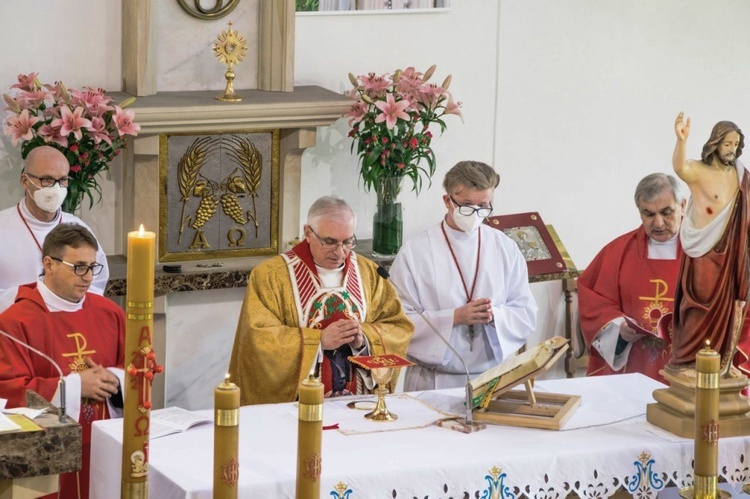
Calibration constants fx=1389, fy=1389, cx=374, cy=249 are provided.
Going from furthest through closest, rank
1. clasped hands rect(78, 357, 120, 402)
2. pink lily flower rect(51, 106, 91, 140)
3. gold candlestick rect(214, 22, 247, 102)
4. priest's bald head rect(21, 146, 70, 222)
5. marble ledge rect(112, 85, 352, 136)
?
gold candlestick rect(214, 22, 247, 102) → marble ledge rect(112, 85, 352, 136) → pink lily flower rect(51, 106, 91, 140) → priest's bald head rect(21, 146, 70, 222) → clasped hands rect(78, 357, 120, 402)

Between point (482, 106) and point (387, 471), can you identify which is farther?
point (482, 106)

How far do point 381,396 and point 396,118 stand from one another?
8.67ft

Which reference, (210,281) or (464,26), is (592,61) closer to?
(464,26)

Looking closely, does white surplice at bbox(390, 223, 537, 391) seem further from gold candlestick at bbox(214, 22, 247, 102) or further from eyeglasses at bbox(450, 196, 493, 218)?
gold candlestick at bbox(214, 22, 247, 102)

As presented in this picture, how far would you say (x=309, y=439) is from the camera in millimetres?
3596

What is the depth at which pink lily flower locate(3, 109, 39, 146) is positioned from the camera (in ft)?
22.6

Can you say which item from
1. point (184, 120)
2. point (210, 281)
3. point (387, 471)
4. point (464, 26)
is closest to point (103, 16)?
point (184, 120)

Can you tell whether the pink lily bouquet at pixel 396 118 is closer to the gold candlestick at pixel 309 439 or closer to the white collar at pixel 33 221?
the white collar at pixel 33 221

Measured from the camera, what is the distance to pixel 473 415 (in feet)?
17.8

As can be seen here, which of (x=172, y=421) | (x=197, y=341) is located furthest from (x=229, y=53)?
(x=172, y=421)

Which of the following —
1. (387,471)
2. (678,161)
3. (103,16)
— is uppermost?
(103,16)

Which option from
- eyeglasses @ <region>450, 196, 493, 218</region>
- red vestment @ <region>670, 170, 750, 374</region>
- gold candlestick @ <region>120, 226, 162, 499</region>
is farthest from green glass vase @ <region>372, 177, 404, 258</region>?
gold candlestick @ <region>120, 226, 162, 499</region>

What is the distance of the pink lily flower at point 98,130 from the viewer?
695 cm

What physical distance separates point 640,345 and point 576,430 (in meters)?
1.89
